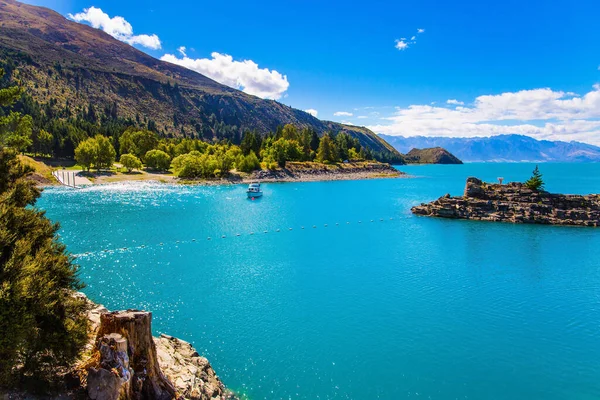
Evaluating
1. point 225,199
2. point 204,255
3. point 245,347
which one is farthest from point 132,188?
point 245,347

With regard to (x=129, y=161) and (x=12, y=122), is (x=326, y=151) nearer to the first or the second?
(x=129, y=161)

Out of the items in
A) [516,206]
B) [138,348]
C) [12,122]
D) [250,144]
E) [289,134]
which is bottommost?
[138,348]

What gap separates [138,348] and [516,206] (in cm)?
7788

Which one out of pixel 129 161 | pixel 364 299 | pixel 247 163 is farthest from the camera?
pixel 247 163

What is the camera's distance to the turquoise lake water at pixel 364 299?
20828 millimetres

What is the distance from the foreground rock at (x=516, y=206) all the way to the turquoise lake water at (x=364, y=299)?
17.4ft

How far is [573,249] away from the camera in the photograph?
51.8 m

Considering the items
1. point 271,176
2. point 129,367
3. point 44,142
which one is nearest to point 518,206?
point 129,367

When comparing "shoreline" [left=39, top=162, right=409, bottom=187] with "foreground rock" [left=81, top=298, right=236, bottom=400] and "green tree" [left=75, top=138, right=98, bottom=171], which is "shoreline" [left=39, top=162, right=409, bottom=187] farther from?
"foreground rock" [left=81, top=298, right=236, bottom=400]

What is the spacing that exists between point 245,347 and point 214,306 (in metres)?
7.03

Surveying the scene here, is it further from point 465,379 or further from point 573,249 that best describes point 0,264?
point 573,249

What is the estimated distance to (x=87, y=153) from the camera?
5079 inches

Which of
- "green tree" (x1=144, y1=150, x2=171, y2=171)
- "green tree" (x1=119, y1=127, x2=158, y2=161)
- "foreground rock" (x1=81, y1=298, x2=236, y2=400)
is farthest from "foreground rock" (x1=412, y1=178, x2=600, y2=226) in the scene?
"green tree" (x1=119, y1=127, x2=158, y2=161)

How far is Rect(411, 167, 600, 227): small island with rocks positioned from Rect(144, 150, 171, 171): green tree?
372ft
